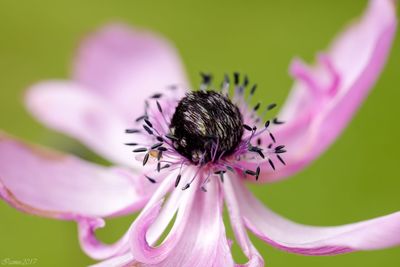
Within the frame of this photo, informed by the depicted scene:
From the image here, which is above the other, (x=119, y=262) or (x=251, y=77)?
(x=251, y=77)

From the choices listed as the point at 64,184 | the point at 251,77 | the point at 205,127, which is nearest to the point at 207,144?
the point at 205,127

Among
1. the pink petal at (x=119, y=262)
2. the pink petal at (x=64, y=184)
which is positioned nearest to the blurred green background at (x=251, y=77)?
the pink petal at (x=64, y=184)

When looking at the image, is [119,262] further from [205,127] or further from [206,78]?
[206,78]

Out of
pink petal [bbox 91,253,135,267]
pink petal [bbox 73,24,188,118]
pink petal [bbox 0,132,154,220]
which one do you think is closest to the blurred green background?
pink petal [bbox 73,24,188,118]

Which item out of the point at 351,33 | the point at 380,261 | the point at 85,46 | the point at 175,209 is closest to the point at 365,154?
the point at 380,261

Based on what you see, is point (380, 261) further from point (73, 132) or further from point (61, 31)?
point (61, 31)

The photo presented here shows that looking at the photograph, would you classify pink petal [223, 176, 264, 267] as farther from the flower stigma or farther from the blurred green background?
the blurred green background
